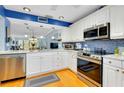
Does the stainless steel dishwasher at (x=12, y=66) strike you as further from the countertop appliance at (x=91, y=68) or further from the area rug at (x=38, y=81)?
the countertop appliance at (x=91, y=68)

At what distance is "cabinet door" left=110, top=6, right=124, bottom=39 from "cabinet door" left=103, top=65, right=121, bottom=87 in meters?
0.74

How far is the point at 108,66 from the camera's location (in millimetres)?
1957

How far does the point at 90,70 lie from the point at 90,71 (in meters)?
0.03

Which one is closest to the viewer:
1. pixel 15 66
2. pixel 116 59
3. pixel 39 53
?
pixel 116 59

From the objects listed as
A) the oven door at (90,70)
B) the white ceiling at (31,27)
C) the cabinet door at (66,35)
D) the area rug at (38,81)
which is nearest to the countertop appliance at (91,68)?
the oven door at (90,70)

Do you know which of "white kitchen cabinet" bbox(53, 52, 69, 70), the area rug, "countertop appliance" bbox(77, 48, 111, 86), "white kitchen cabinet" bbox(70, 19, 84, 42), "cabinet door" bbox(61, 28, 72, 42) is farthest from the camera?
"cabinet door" bbox(61, 28, 72, 42)

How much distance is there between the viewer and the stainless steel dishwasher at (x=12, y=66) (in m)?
2.73

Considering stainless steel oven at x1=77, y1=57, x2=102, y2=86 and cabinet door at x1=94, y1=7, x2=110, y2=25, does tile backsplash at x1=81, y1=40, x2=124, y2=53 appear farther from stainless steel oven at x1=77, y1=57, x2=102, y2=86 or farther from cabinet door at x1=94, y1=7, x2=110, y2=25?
stainless steel oven at x1=77, y1=57, x2=102, y2=86

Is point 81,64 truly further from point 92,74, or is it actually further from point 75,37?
point 75,37

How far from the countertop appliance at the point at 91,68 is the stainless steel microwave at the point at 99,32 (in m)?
0.47

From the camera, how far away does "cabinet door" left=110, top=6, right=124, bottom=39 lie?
208 cm

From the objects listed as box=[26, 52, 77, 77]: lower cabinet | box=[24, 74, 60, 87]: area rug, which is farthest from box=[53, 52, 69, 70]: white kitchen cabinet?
box=[24, 74, 60, 87]: area rug
